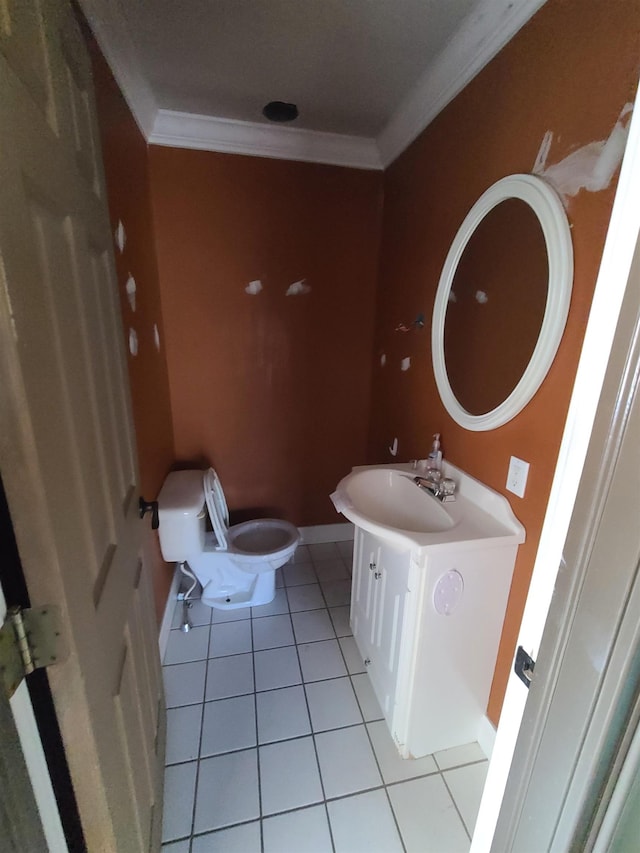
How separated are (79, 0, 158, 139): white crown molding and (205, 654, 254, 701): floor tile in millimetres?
2315

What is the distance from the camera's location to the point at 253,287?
2.18 m

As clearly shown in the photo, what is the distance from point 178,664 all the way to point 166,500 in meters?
0.72

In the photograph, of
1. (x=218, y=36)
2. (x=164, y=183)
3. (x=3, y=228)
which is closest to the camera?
(x=3, y=228)

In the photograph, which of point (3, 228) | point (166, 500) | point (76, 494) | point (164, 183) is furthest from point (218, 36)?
point (166, 500)

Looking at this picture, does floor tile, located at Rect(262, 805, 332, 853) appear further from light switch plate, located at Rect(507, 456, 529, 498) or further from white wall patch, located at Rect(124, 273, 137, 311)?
white wall patch, located at Rect(124, 273, 137, 311)

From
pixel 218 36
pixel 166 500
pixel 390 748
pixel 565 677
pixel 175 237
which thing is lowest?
pixel 390 748

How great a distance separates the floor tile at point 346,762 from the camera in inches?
51.1

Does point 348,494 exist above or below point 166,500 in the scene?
above

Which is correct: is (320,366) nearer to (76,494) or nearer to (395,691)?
(395,691)

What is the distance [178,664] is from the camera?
5.71 feet

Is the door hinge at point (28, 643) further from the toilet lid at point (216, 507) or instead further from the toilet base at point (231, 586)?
the toilet base at point (231, 586)

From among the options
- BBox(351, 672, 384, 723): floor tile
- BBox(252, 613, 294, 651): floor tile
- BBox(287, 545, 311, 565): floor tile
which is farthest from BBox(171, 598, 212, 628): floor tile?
BBox(351, 672, 384, 723): floor tile

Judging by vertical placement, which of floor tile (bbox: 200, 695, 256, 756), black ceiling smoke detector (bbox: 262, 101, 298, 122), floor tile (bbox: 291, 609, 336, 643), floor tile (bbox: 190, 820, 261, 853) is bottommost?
floor tile (bbox: 190, 820, 261, 853)

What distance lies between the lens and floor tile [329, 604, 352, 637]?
1.93 metres
